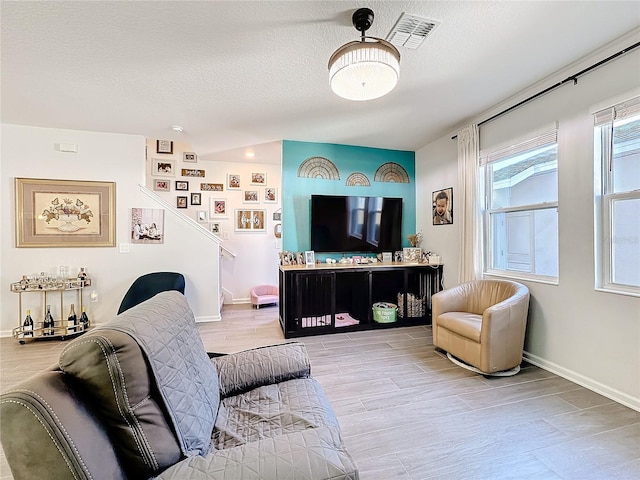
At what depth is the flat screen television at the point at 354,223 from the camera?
3.98 meters

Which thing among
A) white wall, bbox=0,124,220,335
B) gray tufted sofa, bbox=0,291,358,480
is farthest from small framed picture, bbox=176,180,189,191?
gray tufted sofa, bbox=0,291,358,480

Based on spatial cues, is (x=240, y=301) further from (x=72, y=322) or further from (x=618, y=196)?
(x=618, y=196)

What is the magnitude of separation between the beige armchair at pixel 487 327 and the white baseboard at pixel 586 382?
28cm

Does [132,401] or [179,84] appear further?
[179,84]

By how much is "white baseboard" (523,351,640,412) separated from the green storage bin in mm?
1469

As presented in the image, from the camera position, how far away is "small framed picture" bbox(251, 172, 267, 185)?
5.36 metres

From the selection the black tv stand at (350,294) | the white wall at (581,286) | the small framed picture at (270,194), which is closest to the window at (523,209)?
the white wall at (581,286)

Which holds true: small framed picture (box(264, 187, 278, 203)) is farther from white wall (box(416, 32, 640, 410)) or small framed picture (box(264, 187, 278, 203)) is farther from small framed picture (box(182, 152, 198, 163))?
white wall (box(416, 32, 640, 410))

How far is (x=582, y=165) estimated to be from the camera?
230 centimetres

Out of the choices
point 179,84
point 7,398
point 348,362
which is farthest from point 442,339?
point 179,84

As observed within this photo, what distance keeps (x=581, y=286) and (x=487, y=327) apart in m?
0.83

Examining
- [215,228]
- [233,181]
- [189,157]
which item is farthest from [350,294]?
[189,157]

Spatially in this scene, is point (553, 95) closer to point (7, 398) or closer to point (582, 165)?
point (582, 165)

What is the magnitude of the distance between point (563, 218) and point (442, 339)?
61.5 inches
